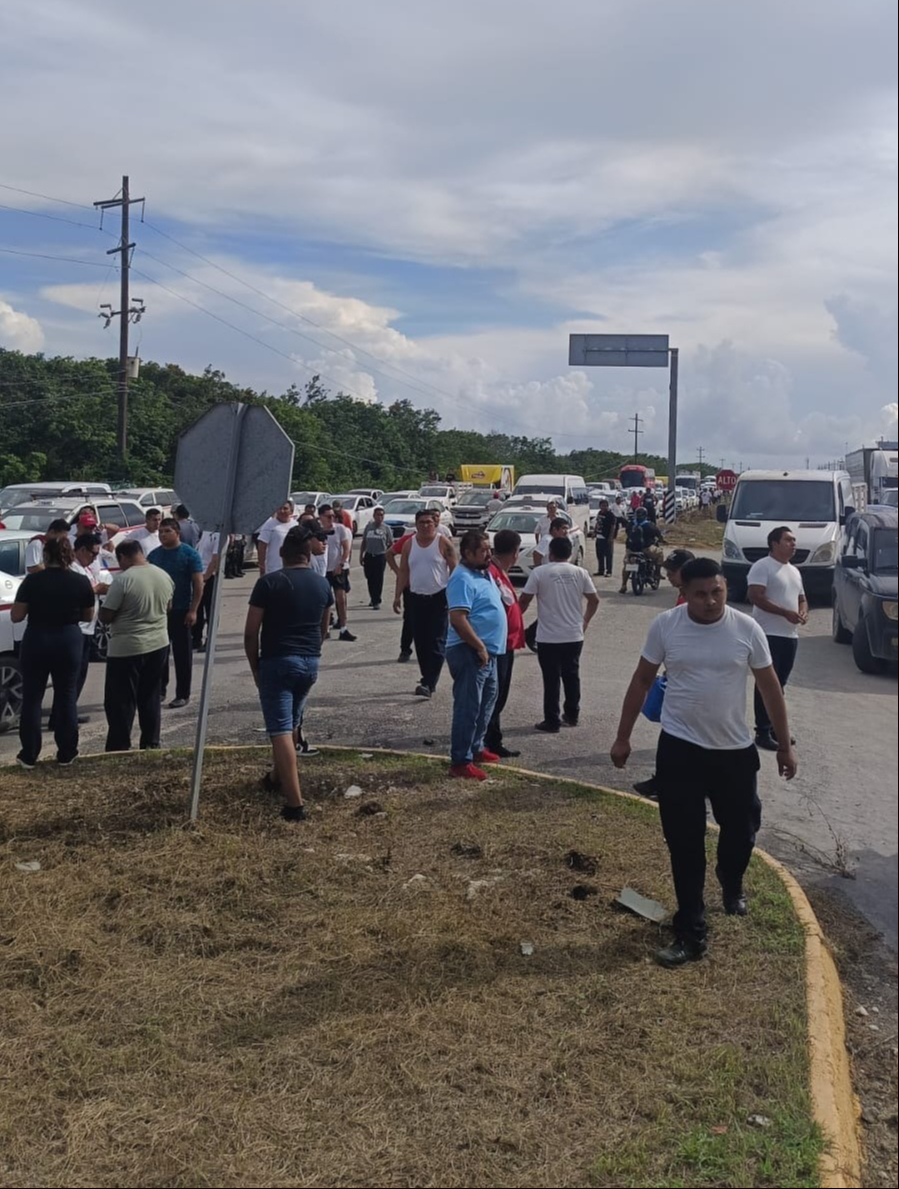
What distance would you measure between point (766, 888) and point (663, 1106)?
2.03 metres

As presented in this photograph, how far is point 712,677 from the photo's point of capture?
14.2 feet

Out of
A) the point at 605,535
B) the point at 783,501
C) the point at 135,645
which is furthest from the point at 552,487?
the point at 135,645

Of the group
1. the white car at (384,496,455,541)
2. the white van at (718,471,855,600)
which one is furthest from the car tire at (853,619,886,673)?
the white car at (384,496,455,541)

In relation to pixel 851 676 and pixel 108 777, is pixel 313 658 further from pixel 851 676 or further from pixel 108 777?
pixel 851 676

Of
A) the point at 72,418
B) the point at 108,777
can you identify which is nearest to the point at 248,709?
the point at 108,777

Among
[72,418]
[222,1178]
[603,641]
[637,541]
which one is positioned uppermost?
[72,418]

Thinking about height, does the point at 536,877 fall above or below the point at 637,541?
below

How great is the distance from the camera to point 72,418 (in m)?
33.4

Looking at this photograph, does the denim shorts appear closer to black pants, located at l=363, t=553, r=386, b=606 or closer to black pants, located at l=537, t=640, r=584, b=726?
black pants, located at l=537, t=640, r=584, b=726

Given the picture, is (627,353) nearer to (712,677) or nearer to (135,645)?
(712,677)

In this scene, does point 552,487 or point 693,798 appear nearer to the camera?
point 693,798

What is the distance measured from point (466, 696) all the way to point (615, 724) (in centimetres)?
228

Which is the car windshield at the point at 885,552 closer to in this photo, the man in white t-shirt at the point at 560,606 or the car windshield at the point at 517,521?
the man in white t-shirt at the point at 560,606

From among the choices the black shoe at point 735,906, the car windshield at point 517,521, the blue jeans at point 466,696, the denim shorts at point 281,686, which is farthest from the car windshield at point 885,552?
the car windshield at point 517,521
